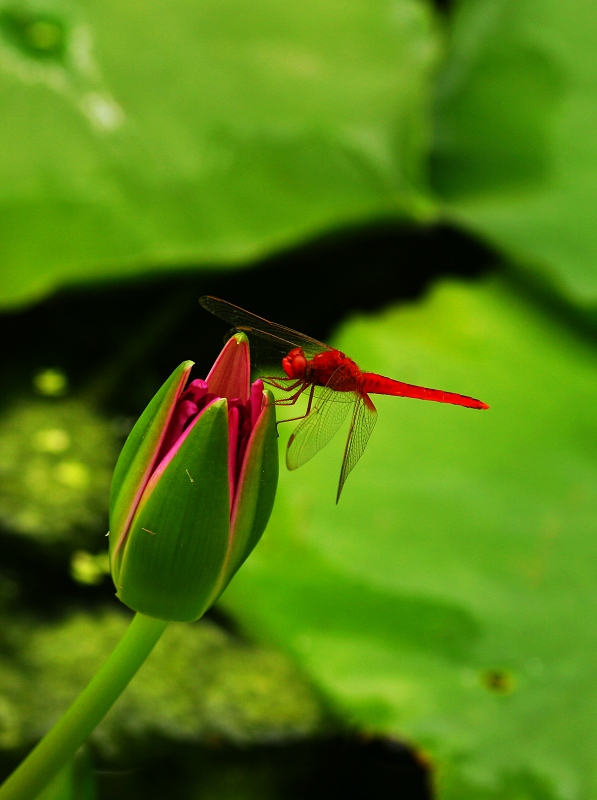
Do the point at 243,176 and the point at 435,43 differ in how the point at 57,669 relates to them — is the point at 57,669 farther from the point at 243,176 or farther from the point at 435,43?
the point at 435,43

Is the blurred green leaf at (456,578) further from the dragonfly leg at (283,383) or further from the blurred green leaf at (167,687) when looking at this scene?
the dragonfly leg at (283,383)

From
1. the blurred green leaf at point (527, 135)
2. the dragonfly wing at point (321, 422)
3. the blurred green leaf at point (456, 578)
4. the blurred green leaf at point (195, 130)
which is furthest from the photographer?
the blurred green leaf at point (527, 135)

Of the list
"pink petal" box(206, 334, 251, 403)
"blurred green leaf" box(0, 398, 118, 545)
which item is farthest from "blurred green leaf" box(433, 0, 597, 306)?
"pink petal" box(206, 334, 251, 403)

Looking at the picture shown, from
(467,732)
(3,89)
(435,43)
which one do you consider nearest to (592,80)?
(435,43)

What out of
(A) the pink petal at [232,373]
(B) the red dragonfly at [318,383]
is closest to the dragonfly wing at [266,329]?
(B) the red dragonfly at [318,383]

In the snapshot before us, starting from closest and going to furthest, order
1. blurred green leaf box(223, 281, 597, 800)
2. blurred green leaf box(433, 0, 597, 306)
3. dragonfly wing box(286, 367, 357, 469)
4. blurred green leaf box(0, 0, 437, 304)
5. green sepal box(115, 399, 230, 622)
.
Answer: green sepal box(115, 399, 230, 622)
dragonfly wing box(286, 367, 357, 469)
blurred green leaf box(223, 281, 597, 800)
blurred green leaf box(0, 0, 437, 304)
blurred green leaf box(433, 0, 597, 306)

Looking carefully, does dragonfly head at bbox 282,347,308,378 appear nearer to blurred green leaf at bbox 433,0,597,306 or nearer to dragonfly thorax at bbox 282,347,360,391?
dragonfly thorax at bbox 282,347,360,391

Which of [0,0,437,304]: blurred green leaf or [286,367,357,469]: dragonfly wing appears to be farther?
[0,0,437,304]: blurred green leaf
